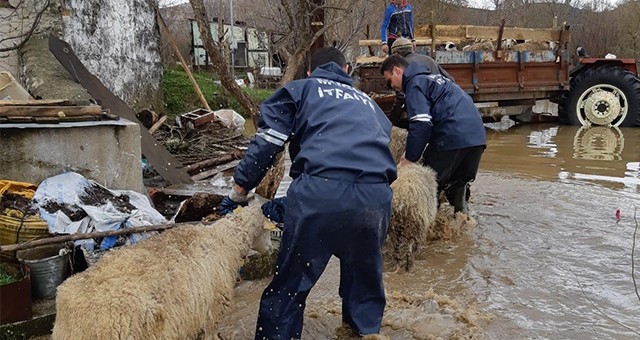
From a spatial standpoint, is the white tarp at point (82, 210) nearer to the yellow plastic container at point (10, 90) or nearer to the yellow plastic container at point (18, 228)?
the yellow plastic container at point (18, 228)

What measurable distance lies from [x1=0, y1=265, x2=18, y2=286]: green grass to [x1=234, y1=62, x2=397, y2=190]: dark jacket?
1.64 meters

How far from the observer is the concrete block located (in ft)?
15.4

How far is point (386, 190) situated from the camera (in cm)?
329

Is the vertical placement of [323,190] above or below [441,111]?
below

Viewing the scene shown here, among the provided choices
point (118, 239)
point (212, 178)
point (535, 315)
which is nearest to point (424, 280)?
point (535, 315)

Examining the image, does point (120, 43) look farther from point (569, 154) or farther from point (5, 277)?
point (569, 154)

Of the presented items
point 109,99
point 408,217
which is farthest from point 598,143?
point 109,99

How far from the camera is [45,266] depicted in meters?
3.72

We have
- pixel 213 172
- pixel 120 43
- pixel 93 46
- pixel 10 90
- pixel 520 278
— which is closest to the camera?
pixel 520 278

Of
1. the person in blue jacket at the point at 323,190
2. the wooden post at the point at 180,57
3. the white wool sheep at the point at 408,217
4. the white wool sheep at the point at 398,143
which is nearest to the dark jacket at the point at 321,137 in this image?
the person in blue jacket at the point at 323,190

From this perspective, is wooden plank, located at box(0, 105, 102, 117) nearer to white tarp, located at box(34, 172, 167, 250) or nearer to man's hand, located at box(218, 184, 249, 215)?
white tarp, located at box(34, 172, 167, 250)

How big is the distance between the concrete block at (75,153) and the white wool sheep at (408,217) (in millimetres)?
2544

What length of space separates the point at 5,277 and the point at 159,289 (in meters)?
1.58

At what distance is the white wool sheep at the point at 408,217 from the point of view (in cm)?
500
